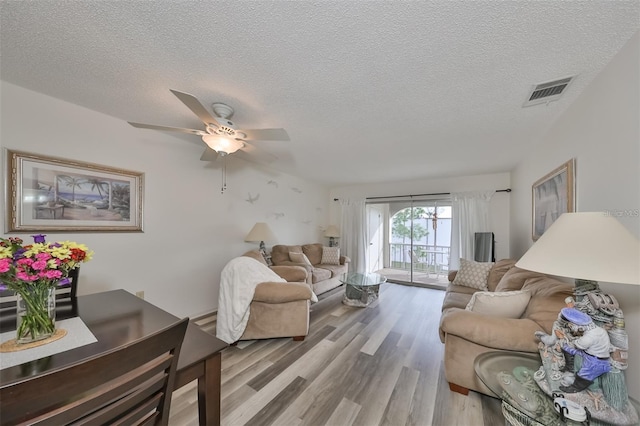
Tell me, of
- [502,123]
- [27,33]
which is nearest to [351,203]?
[502,123]

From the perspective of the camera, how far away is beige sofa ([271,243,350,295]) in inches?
154

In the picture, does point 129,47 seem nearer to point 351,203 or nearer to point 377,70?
point 377,70

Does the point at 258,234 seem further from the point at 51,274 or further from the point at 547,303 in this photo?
the point at 547,303

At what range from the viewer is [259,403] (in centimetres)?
162

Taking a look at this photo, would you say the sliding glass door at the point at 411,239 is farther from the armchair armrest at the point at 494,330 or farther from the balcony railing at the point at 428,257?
the armchair armrest at the point at 494,330

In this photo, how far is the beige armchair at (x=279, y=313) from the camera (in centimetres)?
238

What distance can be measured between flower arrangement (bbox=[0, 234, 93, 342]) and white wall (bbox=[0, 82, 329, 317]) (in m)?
1.50

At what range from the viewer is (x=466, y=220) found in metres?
4.39

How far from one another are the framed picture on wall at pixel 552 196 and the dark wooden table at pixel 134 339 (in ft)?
8.98

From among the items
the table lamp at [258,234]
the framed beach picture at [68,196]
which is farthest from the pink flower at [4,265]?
the table lamp at [258,234]

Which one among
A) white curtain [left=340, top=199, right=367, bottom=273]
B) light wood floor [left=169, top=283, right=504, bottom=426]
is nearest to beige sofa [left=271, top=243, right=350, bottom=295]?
white curtain [left=340, top=199, right=367, bottom=273]

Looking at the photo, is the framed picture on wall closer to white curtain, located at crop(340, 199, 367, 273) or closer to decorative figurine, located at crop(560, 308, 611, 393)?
decorative figurine, located at crop(560, 308, 611, 393)

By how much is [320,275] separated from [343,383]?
218 cm

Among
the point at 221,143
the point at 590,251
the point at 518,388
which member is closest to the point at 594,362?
the point at 518,388
